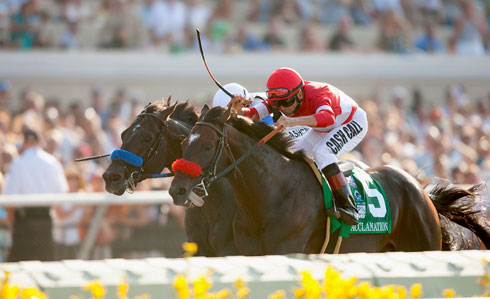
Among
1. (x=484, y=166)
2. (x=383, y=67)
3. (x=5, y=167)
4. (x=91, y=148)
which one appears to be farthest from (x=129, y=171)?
(x=383, y=67)

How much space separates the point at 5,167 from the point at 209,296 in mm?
5648

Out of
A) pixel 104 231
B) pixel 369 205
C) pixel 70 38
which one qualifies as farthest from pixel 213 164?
pixel 70 38

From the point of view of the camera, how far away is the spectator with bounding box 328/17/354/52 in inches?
512

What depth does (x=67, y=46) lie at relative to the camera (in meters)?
11.8

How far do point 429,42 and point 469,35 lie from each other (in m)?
0.80

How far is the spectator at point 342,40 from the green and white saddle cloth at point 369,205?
25.8 ft

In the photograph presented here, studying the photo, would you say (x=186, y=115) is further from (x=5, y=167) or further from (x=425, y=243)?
(x=5, y=167)

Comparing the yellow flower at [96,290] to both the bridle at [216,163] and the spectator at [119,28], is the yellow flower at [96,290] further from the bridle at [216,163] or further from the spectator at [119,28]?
the spectator at [119,28]

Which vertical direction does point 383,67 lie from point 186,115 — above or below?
below

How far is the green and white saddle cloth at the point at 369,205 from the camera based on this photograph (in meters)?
5.07

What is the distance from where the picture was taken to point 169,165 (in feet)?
18.0

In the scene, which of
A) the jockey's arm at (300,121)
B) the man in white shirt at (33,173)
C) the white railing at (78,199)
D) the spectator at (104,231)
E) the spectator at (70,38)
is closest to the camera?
the jockey's arm at (300,121)

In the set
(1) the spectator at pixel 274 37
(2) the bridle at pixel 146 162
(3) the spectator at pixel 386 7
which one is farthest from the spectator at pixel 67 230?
(3) the spectator at pixel 386 7

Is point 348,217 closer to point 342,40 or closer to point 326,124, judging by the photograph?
point 326,124
